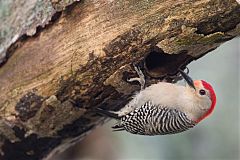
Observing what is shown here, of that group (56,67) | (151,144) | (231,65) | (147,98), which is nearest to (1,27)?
(56,67)

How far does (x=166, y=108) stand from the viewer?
381 centimetres

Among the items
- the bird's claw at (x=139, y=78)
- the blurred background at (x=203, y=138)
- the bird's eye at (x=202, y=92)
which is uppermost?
the bird's claw at (x=139, y=78)

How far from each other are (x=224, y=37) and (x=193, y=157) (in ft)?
12.0

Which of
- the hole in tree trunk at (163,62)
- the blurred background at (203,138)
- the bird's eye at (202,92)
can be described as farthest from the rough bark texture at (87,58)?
the blurred background at (203,138)

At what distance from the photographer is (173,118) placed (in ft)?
12.2

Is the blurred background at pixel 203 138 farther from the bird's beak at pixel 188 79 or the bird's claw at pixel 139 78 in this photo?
the bird's claw at pixel 139 78

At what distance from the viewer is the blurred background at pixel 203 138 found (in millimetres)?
6418

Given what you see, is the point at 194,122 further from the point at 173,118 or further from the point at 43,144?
the point at 43,144

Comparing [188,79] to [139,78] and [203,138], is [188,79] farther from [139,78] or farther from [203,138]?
[203,138]

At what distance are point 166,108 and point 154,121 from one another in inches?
6.8

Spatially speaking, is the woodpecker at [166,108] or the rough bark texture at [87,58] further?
the woodpecker at [166,108]

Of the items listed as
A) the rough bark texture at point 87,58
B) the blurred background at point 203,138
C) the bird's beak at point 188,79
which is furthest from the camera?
the blurred background at point 203,138

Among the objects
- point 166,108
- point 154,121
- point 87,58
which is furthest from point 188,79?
point 87,58

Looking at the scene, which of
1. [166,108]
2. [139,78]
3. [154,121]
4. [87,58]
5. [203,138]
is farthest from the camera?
[203,138]
